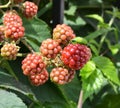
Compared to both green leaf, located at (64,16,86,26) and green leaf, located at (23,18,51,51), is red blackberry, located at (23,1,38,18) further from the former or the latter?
green leaf, located at (64,16,86,26)

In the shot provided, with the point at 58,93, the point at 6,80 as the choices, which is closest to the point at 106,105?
the point at 58,93

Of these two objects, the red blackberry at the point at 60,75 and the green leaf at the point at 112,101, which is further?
the green leaf at the point at 112,101

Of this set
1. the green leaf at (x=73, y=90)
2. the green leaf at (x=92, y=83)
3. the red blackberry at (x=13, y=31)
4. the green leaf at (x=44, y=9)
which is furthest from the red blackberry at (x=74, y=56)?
the green leaf at (x=44, y=9)

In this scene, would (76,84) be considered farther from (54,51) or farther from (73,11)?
(73,11)

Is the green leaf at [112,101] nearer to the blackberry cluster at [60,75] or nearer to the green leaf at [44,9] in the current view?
the green leaf at [44,9]

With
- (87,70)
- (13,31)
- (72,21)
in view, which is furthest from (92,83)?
(72,21)

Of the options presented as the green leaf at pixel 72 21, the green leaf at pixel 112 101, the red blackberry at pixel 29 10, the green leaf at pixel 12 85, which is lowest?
the green leaf at pixel 112 101

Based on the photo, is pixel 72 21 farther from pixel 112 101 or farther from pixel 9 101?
pixel 9 101
